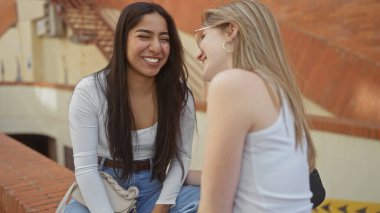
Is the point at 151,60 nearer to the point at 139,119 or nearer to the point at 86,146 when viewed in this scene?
the point at 139,119

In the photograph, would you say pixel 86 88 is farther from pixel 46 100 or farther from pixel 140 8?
pixel 46 100

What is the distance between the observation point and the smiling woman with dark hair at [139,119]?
1782 millimetres

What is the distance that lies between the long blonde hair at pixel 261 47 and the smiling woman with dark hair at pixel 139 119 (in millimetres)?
700

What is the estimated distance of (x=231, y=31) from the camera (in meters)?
1.21

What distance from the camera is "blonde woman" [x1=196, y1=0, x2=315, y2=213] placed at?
1.07 m

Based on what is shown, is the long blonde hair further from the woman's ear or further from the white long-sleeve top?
the white long-sleeve top

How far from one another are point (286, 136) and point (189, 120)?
97cm

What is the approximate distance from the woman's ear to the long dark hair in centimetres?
70

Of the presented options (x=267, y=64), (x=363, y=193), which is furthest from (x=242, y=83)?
(x=363, y=193)

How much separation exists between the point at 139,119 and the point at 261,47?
91 centimetres

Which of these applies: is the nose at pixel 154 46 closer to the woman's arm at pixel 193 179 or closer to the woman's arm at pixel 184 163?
the woman's arm at pixel 184 163

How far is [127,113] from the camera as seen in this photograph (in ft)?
6.06

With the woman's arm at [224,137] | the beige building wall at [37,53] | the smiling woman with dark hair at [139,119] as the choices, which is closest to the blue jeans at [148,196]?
the smiling woman with dark hair at [139,119]

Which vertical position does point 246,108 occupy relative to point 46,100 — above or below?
above
